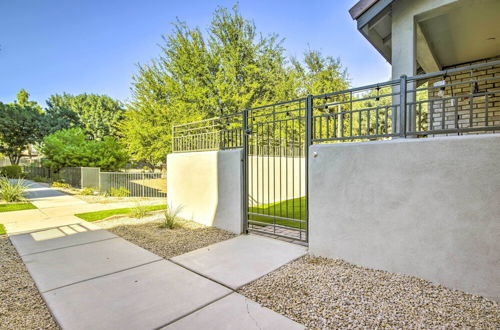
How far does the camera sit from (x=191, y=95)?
41.0 ft

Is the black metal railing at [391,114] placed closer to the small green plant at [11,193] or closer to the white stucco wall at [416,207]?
the white stucco wall at [416,207]

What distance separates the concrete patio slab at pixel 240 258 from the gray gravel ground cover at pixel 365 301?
0.23 meters

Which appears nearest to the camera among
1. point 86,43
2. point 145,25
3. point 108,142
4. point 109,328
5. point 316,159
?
point 109,328

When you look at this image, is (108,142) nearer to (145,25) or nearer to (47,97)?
(145,25)

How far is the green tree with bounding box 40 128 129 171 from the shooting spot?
50.5 feet

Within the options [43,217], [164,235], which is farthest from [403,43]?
[43,217]

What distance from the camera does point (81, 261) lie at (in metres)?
3.80

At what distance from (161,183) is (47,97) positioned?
2641 cm

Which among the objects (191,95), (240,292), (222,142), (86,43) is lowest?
(240,292)

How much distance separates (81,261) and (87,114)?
101ft

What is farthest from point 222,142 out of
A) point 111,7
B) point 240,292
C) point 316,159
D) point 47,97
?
point 47,97

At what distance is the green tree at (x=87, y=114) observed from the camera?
999 inches

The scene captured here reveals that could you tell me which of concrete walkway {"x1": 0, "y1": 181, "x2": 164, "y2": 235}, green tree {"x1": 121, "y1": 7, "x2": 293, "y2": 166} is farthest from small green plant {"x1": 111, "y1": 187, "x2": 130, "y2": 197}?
green tree {"x1": 121, "y1": 7, "x2": 293, "y2": 166}

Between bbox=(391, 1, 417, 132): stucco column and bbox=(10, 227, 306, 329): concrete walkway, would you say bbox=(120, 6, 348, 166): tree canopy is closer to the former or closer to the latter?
bbox=(391, 1, 417, 132): stucco column
